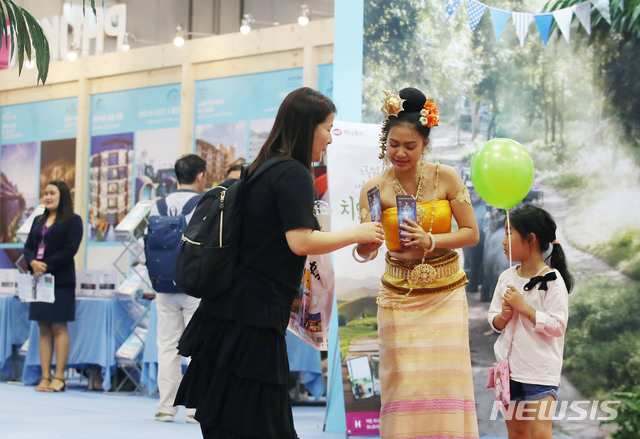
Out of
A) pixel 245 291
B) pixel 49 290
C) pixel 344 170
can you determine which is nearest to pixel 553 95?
pixel 344 170

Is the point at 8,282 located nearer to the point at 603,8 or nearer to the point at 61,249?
Result: the point at 61,249

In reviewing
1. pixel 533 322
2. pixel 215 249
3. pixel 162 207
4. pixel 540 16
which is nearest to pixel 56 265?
pixel 162 207

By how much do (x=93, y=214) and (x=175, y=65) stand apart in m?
1.88

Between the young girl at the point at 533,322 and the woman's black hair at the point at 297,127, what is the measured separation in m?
1.29

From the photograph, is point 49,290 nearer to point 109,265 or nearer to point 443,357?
point 109,265

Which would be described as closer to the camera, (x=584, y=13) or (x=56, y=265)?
(x=584, y=13)

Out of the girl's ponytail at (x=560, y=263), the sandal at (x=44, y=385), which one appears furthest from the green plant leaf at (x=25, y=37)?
the sandal at (x=44, y=385)

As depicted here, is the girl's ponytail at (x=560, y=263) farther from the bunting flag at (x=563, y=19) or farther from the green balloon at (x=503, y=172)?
the bunting flag at (x=563, y=19)

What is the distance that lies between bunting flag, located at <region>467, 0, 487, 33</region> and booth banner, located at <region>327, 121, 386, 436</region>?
881 millimetres

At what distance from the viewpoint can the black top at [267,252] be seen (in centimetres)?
239

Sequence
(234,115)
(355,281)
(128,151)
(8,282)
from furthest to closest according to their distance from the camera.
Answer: (128,151), (234,115), (8,282), (355,281)

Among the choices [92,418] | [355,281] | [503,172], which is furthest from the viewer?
[92,418]

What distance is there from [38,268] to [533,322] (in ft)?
15.1

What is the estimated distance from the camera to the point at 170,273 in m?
5.26
